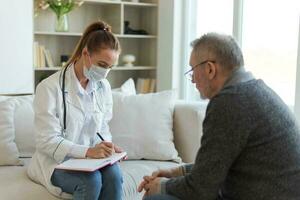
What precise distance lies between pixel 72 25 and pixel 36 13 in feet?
1.21

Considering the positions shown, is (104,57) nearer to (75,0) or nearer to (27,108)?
(27,108)

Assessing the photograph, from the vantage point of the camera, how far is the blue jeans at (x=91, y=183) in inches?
75.6

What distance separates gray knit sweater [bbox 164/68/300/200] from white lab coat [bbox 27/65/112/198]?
80cm

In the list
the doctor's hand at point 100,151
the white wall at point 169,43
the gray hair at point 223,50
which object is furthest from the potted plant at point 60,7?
the gray hair at point 223,50

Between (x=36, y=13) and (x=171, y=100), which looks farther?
(x=36, y=13)

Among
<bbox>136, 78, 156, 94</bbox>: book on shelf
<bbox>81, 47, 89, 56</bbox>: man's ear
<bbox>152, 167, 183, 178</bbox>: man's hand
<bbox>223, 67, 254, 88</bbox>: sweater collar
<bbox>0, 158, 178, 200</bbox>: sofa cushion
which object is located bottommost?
<bbox>0, 158, 178, 200</bbox>: sofa cushion

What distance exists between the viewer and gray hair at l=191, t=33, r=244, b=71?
57.8 inches

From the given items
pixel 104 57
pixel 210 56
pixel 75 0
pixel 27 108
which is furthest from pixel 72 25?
pixel 210 56

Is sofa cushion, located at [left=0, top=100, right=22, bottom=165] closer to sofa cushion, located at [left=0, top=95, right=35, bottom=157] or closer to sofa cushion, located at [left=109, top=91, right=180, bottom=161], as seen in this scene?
sofa cushion, located at [left=0, top=95, right=35, bottom=157]

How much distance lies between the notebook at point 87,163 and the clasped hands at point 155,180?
0.25 m

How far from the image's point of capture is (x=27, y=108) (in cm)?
258

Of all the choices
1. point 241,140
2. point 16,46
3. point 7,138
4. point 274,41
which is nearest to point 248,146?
point 241,140

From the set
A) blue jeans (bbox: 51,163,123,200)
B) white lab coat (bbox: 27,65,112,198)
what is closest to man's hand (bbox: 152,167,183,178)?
blue jeans (bbox: 51,163,123,200)

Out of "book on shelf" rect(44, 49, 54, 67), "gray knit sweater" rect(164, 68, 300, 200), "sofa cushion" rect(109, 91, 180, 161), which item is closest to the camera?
"gray knit sweater" rect(164, 68, 300, 200)
